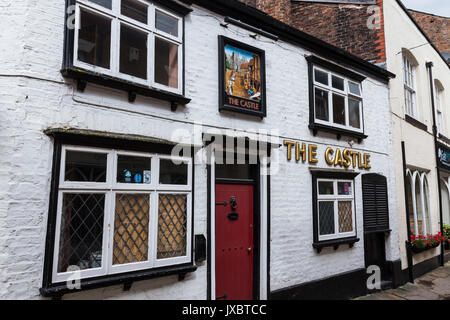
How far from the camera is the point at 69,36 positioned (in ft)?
11.9

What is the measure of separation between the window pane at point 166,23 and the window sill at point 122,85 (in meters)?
0.97

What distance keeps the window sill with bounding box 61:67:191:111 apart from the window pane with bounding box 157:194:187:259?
1295mm

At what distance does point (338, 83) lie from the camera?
727cm

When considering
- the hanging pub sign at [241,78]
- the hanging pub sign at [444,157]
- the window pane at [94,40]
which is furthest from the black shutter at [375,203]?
the window pane at [94,40]

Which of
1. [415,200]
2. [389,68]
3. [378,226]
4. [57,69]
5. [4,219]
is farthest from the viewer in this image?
[415,200]

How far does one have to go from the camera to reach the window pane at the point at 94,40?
3783 mm

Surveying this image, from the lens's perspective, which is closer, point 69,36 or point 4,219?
point 4,219

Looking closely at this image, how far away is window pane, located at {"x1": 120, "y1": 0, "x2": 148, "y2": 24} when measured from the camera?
4168 millimetres

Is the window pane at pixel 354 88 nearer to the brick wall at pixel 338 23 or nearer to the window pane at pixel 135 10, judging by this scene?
the brick wall at pixel 338 23

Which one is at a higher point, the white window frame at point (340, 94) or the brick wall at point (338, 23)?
the brick wall at point (338, 23)

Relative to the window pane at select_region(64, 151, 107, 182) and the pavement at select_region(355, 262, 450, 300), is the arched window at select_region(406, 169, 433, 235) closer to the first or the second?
the pavement at select_region(355, 262, 450, 300)

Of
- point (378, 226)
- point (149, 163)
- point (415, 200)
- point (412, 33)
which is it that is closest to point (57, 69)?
point (149, 163)

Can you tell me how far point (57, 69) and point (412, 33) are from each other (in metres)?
10.8
